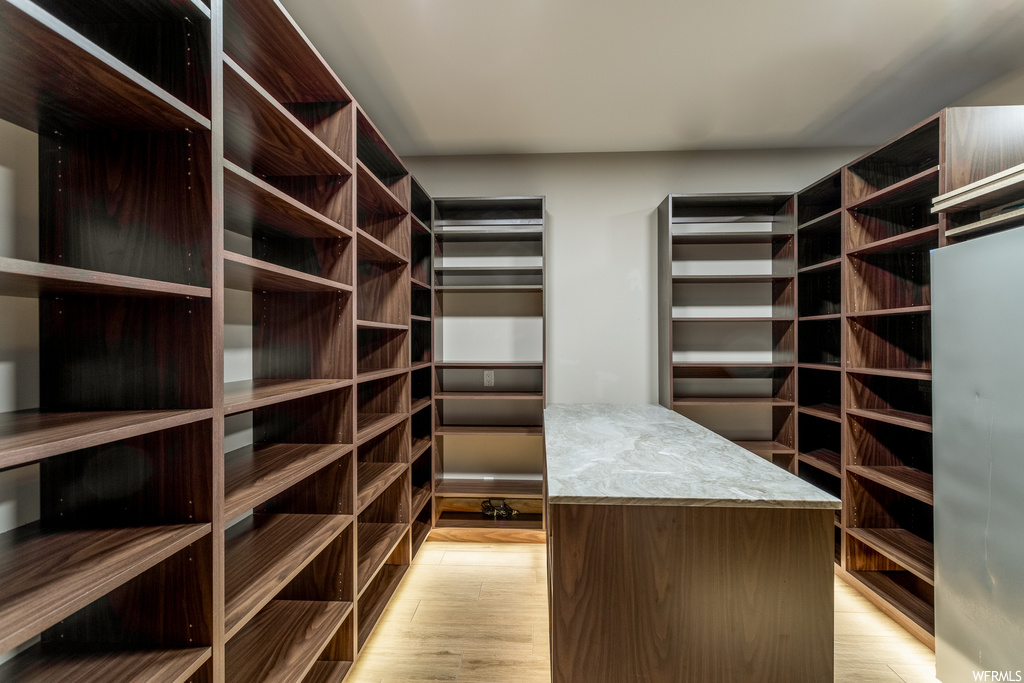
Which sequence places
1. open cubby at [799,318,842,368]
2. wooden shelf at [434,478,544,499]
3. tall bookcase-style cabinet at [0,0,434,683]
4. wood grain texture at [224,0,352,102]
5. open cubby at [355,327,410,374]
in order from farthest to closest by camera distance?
wooden shelf at [434,478,544,499], open cubby at [799,318,842,368], open cubby at [355,327,410,374], wood grain texture at [224,0,352,102], tall bookcase-style cabinet at [0,0,434,683]

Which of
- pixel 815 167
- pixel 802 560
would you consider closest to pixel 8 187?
pixel 802 560

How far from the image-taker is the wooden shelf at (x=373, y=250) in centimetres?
189

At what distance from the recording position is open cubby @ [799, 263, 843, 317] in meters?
3.01

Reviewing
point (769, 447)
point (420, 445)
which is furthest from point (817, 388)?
point (420, 445)

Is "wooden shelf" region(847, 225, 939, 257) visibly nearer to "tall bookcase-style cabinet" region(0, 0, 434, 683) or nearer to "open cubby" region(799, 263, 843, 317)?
"open cubby" region(799, 263, 843, 317)

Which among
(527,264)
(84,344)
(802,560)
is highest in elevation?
(527,264)

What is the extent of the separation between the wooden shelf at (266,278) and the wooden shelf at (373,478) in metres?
0.86

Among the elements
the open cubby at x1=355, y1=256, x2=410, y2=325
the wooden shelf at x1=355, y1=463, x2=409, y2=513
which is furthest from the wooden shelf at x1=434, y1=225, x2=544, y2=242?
the wooden shelf at x1=355, y1=463, x2=409, y2=513

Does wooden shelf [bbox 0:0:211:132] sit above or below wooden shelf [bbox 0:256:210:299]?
above

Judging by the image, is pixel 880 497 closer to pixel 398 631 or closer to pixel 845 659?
pixel 845 659

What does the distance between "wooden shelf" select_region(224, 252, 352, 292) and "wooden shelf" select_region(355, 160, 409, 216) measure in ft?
1.69

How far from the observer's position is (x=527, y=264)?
343 cm

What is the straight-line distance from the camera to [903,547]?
2.19 m

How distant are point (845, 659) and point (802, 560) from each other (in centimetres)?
132
